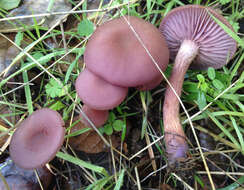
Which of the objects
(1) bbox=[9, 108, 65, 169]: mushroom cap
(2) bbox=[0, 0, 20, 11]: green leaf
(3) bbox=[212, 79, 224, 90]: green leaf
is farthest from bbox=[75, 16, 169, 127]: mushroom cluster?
(2) bbox=[0, 0, 20, 11]: green leaf

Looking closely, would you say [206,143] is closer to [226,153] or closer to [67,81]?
[226,153]

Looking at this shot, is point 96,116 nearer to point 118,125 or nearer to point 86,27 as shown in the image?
point 118,125

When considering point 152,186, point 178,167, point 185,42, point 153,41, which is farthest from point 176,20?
point 152,186

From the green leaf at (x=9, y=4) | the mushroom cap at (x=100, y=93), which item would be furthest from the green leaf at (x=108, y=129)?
the green leaf at (x=9, y=4)

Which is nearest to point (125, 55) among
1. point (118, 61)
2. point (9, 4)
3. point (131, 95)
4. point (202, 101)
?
point (118, 61)

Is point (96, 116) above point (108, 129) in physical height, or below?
above

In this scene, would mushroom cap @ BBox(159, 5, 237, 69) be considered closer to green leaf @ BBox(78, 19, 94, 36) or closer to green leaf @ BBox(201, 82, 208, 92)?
green leaf @ BBox(201, 82, 208, 92)

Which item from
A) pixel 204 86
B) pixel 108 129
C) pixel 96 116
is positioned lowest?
pixel 108 129
